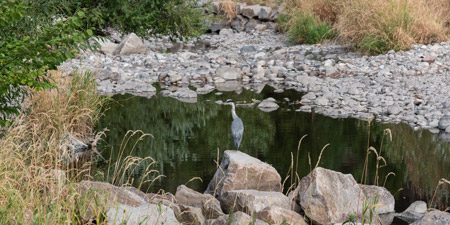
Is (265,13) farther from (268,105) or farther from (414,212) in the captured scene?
(414,212)

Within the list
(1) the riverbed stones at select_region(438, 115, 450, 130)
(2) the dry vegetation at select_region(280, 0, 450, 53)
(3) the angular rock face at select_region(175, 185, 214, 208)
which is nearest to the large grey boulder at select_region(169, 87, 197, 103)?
(1) the riverbed stones at select_region(438, 115, 450, 130)

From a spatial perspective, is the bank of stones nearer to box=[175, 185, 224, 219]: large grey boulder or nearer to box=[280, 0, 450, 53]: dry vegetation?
box=[280, 0, 450, 53]: dry vegetation

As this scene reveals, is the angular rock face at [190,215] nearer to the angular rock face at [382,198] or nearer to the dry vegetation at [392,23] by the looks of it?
the angular rock face at [382,198]

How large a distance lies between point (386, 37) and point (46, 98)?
8743 millimetres

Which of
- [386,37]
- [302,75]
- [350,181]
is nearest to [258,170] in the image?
[350,181]

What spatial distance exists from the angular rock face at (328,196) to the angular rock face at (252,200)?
0.62 ft

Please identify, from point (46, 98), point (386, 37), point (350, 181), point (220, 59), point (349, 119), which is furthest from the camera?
point (220, 59)

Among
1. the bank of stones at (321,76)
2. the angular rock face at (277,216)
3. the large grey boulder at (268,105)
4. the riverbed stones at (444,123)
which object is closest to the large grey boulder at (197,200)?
the angular rock face at (277,216)

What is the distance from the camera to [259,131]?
8.95 metres

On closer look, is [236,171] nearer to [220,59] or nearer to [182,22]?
[182,22]

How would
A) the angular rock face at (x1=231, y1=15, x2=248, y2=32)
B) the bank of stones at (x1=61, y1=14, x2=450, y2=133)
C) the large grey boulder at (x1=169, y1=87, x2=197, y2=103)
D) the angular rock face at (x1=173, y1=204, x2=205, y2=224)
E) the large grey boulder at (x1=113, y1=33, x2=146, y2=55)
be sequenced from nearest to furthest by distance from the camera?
the angular rock face at (x1=173, y1=204, x2=205, y2=224) → the bank of stones at (x1=61, y1=14, x2=450, y2=133) → the large grey boulder at (x1=169, y1=87, x2=197, y2=103) → the large grey boulder at (x1=113, y1=33, x2=146, y2=55) → the angular rock face at (x1=231, y1=15, x2=248, y2=32)

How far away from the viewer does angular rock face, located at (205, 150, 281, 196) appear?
19.1 feet

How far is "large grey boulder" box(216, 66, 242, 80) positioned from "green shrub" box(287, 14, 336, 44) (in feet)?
12.3

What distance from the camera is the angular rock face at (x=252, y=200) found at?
5.08 meters
